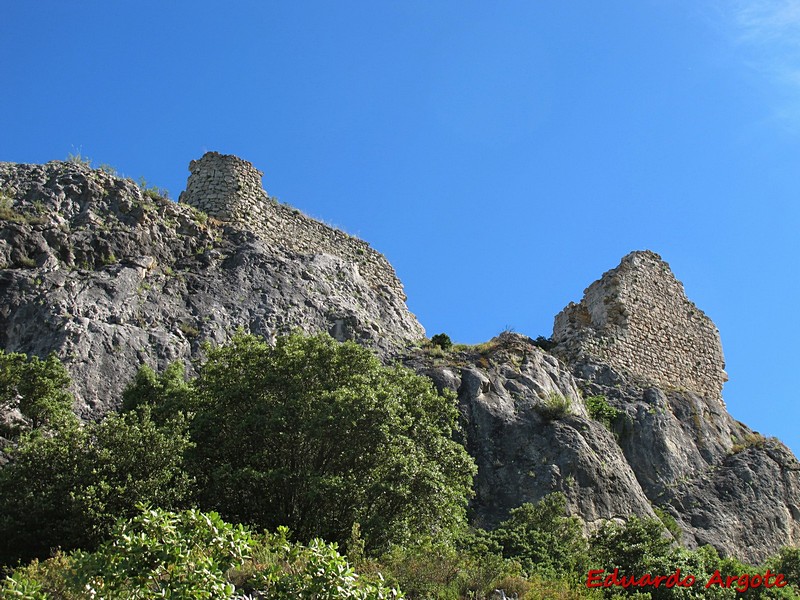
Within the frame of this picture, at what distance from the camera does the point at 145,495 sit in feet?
50.1

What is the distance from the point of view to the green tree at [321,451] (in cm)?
1672

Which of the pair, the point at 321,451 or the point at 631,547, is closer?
the point at 321,451

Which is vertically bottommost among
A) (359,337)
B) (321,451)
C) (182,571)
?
(182,571)

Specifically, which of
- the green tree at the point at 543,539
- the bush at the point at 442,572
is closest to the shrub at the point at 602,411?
the green tree at the point at 543,539

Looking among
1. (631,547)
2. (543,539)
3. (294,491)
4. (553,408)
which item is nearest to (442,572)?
(294,491)

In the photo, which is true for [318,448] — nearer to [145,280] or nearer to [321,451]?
[321,451]

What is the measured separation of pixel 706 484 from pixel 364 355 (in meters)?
13.7

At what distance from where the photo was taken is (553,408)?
1009 inches

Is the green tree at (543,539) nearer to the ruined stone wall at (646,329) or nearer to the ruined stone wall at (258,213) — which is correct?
the ruined stone wall at (646,329)

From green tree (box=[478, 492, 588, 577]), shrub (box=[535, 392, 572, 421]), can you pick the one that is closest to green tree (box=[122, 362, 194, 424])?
green tree (box=[478, 492, 588, 577])

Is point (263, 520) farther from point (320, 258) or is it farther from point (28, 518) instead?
point (320, 258)

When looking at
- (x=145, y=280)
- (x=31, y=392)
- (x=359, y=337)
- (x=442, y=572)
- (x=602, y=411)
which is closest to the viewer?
(x=442, y=572)

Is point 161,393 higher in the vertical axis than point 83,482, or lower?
higher

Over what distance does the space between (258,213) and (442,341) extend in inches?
281
